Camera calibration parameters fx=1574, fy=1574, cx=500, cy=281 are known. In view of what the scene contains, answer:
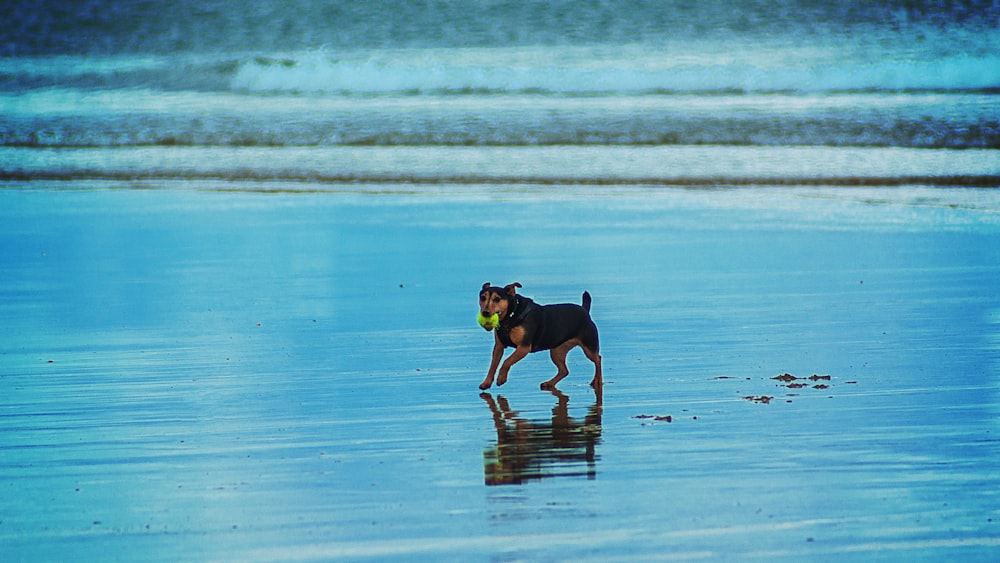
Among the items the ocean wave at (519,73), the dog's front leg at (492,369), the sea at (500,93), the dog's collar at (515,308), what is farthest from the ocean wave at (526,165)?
the dog's collar at (515,308)

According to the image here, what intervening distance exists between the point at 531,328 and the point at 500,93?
26328 millimetres

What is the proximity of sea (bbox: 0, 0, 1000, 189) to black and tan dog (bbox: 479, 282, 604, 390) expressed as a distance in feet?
48.0

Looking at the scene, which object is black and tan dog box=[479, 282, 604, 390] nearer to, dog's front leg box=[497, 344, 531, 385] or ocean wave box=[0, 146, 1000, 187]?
dog's front leg box=[497, 344, 531, 385]

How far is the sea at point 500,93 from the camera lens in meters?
24.8

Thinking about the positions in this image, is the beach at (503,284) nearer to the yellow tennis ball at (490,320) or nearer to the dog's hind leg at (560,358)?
the dog's hind leg at (560,358)

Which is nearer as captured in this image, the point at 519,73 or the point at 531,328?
the point at 531,328

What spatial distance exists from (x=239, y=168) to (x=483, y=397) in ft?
59.4

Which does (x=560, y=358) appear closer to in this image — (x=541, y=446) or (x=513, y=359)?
(x=513, y=359)

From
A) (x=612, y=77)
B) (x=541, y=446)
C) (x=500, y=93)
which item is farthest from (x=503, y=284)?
(x=612, y=77)

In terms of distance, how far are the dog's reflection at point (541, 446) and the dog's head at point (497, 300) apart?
46 cm

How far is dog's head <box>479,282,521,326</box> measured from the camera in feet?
25.5

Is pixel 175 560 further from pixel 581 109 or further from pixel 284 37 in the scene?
pixel 284 37

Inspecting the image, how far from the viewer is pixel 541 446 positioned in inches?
259

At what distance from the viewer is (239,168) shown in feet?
83.3
